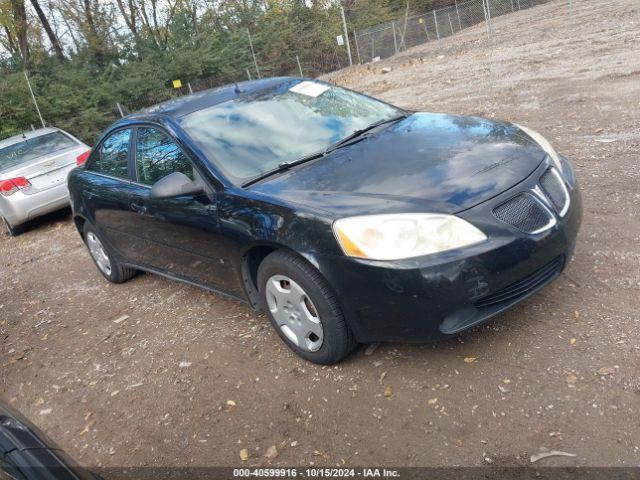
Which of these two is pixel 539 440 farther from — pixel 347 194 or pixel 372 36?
pixel 372 36

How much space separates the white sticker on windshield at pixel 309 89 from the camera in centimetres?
439

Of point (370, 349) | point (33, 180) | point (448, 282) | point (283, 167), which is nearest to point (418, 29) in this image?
point (33, 180)

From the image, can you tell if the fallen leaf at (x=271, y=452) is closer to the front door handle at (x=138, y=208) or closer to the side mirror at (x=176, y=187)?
the side mirror at (x=176, y=187)

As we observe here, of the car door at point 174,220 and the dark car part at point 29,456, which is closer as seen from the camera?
the dark car part at point 29,456

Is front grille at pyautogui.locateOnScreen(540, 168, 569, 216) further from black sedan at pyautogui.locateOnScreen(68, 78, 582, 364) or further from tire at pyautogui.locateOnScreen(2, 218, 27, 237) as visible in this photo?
tire at pyautogui.locateOnScreen(2, 218, 27, 237)

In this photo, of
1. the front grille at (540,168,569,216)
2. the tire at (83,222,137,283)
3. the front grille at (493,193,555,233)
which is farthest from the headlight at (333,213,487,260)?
the tire at (83,222,137,283)

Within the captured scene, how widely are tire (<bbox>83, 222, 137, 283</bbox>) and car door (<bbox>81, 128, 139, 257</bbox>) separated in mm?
259

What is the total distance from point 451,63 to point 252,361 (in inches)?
610

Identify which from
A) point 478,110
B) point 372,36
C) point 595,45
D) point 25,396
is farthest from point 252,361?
point 372,36

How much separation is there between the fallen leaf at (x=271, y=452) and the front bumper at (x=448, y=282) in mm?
742

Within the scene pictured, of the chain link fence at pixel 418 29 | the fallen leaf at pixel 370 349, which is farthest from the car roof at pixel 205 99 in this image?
the chain link fence at pixel 418 29

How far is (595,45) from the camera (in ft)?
43.7

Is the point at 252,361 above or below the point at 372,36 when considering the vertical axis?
below

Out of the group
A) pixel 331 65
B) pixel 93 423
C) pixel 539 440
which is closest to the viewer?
pixel 539 440
